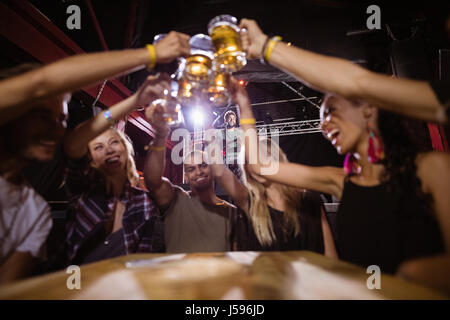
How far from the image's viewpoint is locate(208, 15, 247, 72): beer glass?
116 centimetres

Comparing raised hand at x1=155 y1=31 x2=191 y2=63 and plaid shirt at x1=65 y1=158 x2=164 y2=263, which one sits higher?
raised hand at x1=155 y1=31 x2=191 y2=63

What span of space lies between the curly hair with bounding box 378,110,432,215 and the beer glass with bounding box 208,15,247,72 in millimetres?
799

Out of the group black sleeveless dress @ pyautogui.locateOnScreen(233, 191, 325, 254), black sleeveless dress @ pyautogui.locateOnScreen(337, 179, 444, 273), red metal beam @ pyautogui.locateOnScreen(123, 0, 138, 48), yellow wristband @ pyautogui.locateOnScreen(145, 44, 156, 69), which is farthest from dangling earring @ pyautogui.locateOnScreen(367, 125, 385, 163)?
red metal beam @ pyautogui.locateOnScreen(123, 0, 138, 48)

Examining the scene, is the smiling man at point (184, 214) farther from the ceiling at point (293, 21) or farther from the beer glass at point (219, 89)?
the ceiling at point (293, 21)

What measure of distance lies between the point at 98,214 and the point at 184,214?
2.40ft

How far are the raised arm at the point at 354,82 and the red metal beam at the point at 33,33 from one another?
8.76ft

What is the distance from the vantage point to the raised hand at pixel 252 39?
120cm

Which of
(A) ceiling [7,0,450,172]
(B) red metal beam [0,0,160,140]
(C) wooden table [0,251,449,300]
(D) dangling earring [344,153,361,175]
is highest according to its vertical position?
(A) ceiling [7,0,450,172]

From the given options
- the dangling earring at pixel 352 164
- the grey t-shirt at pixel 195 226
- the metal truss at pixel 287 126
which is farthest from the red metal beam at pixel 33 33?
the metal truss at pixel 287 126

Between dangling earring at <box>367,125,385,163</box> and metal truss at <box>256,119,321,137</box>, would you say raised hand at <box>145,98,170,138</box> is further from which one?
metal truss at <box>256,119,321,137</box>

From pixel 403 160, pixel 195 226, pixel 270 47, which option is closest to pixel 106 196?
pixel 195 226

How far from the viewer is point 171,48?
3.80 ft

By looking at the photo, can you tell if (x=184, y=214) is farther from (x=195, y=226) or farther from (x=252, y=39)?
(x=252, y=39)
